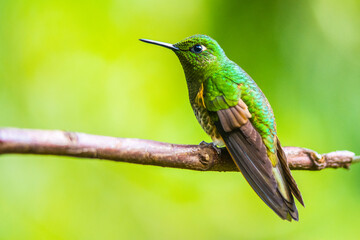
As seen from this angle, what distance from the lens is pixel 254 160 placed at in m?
2.20

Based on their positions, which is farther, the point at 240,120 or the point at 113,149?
the point at 240,120

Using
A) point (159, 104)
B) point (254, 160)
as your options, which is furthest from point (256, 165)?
point (159, 104)

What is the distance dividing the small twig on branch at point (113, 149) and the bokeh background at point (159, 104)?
5.71 ft

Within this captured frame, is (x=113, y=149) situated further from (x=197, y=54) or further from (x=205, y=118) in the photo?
(x=197, y=54)

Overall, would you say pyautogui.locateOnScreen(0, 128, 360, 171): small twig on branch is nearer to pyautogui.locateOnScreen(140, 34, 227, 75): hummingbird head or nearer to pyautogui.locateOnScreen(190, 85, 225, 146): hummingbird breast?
pyautogui.locateOnScreen(190, 85, 225, 146): hummingbird breast

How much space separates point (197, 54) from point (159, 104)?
141 cm

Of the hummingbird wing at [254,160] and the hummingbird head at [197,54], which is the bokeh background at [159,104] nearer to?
the hummingbird head at [197,54]

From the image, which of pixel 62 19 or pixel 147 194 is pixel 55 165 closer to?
pixel 147 194

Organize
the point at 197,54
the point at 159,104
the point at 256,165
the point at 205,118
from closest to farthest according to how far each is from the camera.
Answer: the point at 256,165 → the point at 205,118 → the point at 197,54 → the point at 159,104

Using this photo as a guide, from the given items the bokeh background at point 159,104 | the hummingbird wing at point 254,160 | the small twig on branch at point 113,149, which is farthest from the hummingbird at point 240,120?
the bokeh background at point 159,104

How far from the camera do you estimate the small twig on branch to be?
1347mm

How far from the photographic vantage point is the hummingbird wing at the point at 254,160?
2082 mm

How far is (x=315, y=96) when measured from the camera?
383cm

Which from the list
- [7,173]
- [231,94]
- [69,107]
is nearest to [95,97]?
[69,107]
